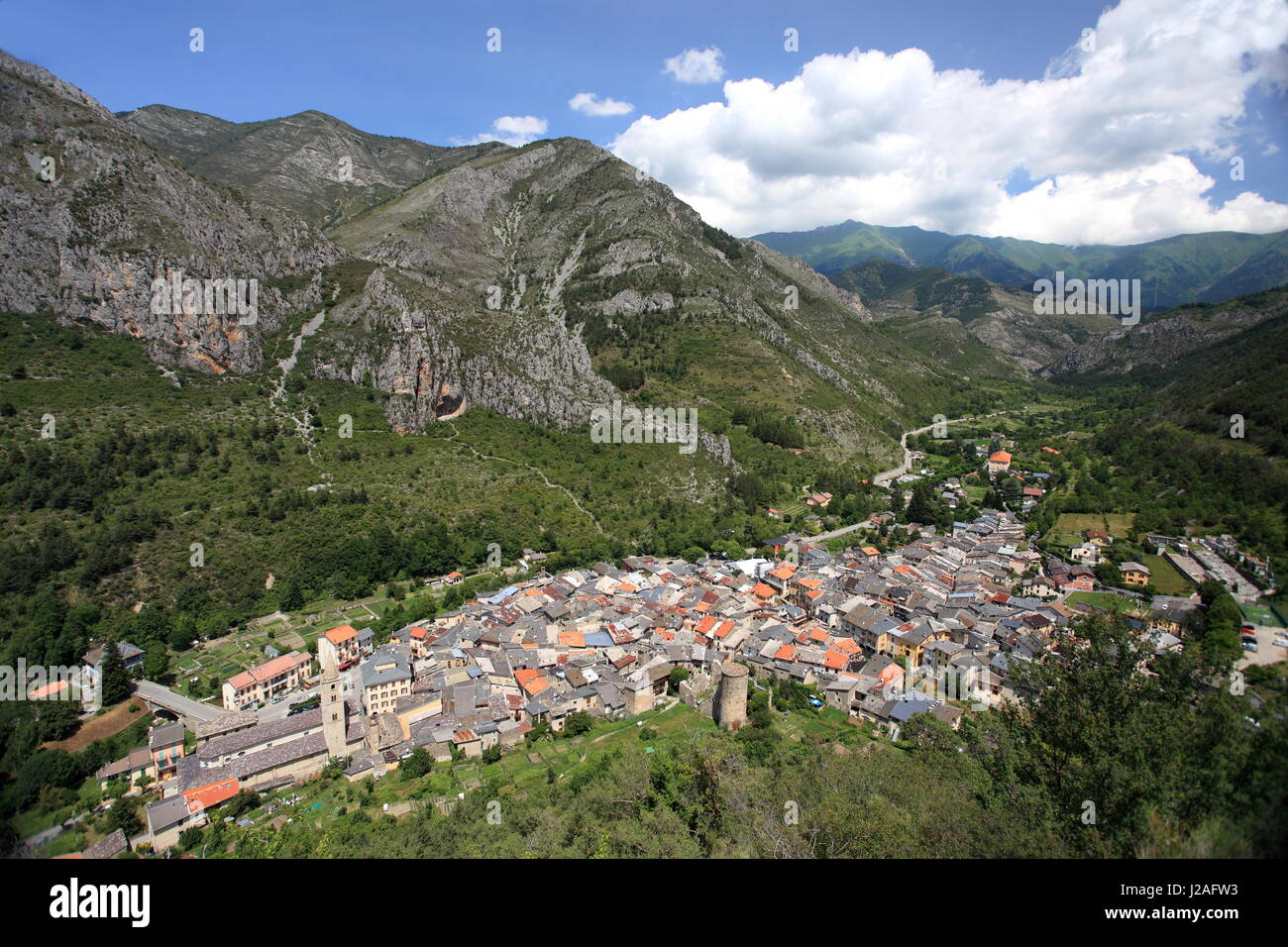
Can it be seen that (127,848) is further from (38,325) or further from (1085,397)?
(1085,397)

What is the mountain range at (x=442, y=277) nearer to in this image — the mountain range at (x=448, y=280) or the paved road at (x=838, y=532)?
the mountain range at (x=448, y=280)

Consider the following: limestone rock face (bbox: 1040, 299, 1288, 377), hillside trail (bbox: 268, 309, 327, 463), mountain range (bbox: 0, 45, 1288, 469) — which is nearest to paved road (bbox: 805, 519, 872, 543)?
mountain range (bbox: 0, 45, 1288, 469)

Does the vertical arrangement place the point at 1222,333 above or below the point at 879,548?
above

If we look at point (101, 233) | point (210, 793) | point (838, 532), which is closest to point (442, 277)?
point (101, 233)

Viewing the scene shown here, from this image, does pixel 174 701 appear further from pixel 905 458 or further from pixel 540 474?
pixel 905 458

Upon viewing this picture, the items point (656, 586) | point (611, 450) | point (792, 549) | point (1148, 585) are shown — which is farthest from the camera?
point (611, 450)
